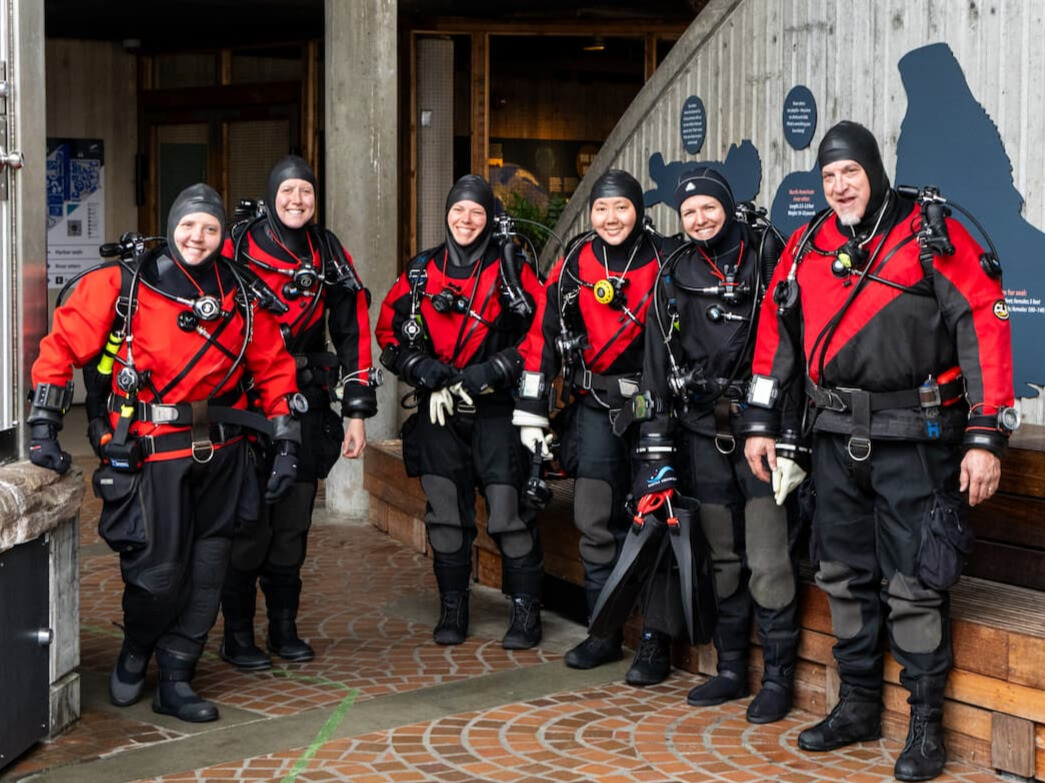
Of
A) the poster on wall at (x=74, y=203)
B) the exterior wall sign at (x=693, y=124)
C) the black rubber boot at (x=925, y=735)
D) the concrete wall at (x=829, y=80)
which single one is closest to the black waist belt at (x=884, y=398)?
the black rubber boot at (x=925, y=735)

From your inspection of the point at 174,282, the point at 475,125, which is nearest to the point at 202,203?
the point at 174,282

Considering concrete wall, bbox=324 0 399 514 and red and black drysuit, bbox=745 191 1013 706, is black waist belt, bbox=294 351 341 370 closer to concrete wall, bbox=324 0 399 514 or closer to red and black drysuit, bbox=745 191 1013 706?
red and black drysuit, bbox=745 191 1013 706

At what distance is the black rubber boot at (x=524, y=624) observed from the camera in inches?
227

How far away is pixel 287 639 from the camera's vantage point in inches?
222

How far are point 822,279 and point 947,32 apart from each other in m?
2.30

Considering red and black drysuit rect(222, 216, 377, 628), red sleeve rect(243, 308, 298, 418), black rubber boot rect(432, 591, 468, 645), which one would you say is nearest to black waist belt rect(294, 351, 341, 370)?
red and black drysuit rect(222, 216, 377, 628)

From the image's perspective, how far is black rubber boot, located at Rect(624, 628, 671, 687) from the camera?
527cm

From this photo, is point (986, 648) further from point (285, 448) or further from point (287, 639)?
point (287, 639)

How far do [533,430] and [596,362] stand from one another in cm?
37

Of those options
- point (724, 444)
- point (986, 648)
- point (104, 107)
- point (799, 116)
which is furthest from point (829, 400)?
point (104, 107)

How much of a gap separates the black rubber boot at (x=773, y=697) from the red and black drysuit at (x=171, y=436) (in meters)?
1.88

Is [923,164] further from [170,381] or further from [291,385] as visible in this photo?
[170,381]

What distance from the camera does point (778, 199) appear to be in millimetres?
7344

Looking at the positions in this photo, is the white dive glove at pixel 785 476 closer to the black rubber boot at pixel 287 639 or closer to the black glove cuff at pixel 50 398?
the black rubber boot at pixel 287 639
